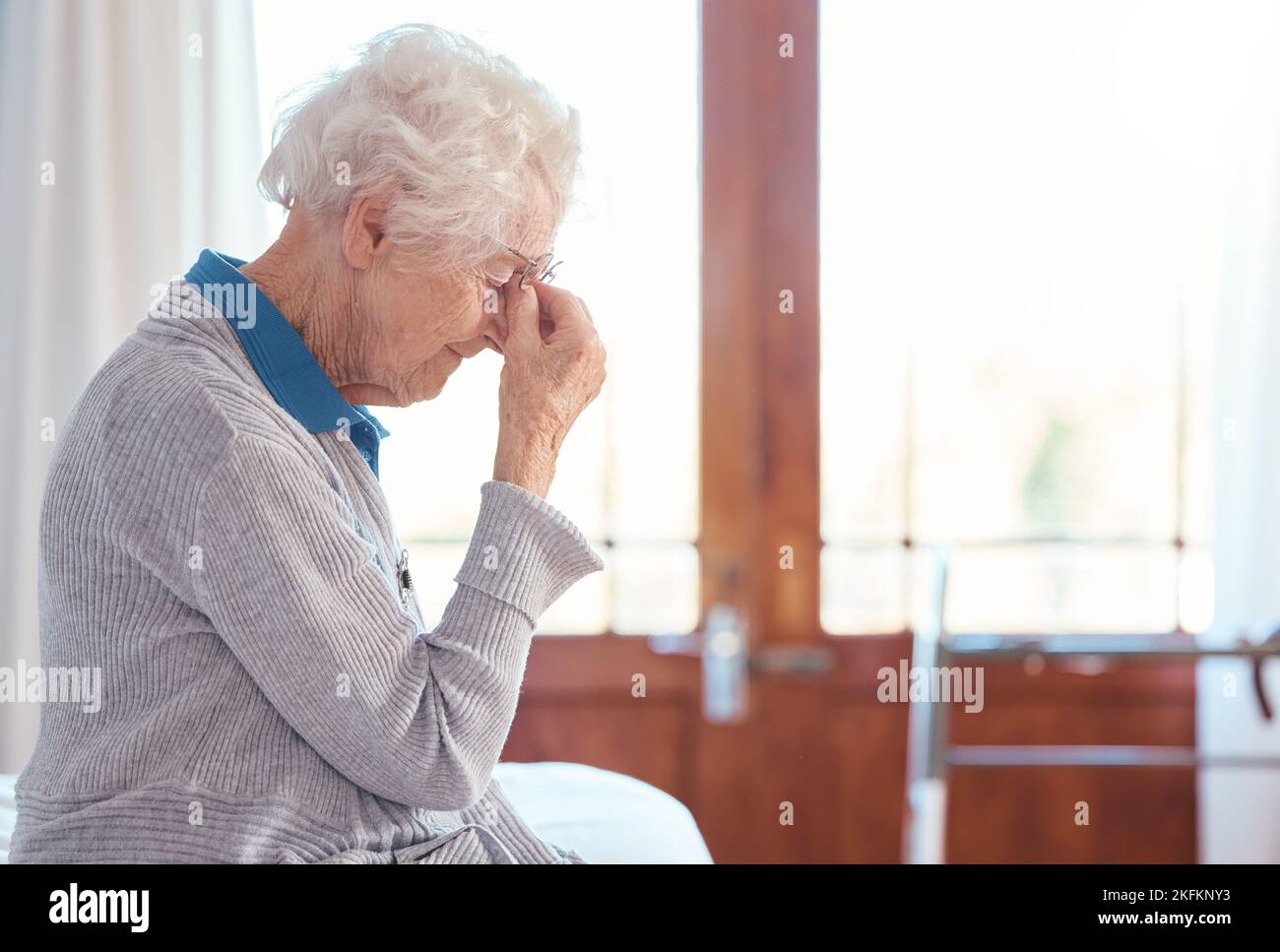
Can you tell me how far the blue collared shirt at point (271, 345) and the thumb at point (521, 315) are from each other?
0.19m

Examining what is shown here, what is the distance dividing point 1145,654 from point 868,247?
3.08ft

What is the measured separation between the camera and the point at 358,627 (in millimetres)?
903

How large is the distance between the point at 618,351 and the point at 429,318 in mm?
1165

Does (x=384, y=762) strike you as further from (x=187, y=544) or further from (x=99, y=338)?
(x=99, y=338)

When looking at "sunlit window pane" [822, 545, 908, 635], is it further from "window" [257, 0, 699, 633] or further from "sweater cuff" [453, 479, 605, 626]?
"sweater cuff" [453, 479, 605, 626]

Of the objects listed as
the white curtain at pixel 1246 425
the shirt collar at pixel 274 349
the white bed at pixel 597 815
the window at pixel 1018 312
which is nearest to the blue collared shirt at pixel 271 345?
the shirt collar at pixel 274 349

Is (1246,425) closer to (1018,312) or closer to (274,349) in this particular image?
(1018,312)

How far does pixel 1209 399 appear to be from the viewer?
2.26 meters

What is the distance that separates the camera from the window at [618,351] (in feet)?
7.27

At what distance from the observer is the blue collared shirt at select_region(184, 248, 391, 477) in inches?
40.8

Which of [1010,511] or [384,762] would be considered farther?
[1010,511]

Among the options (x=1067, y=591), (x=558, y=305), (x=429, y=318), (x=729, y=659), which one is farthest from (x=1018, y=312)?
(x=429, y=318)

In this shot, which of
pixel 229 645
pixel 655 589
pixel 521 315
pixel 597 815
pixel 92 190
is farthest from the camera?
pixel 655 589

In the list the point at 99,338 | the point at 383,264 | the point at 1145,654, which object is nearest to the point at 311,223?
the point at 383,264
